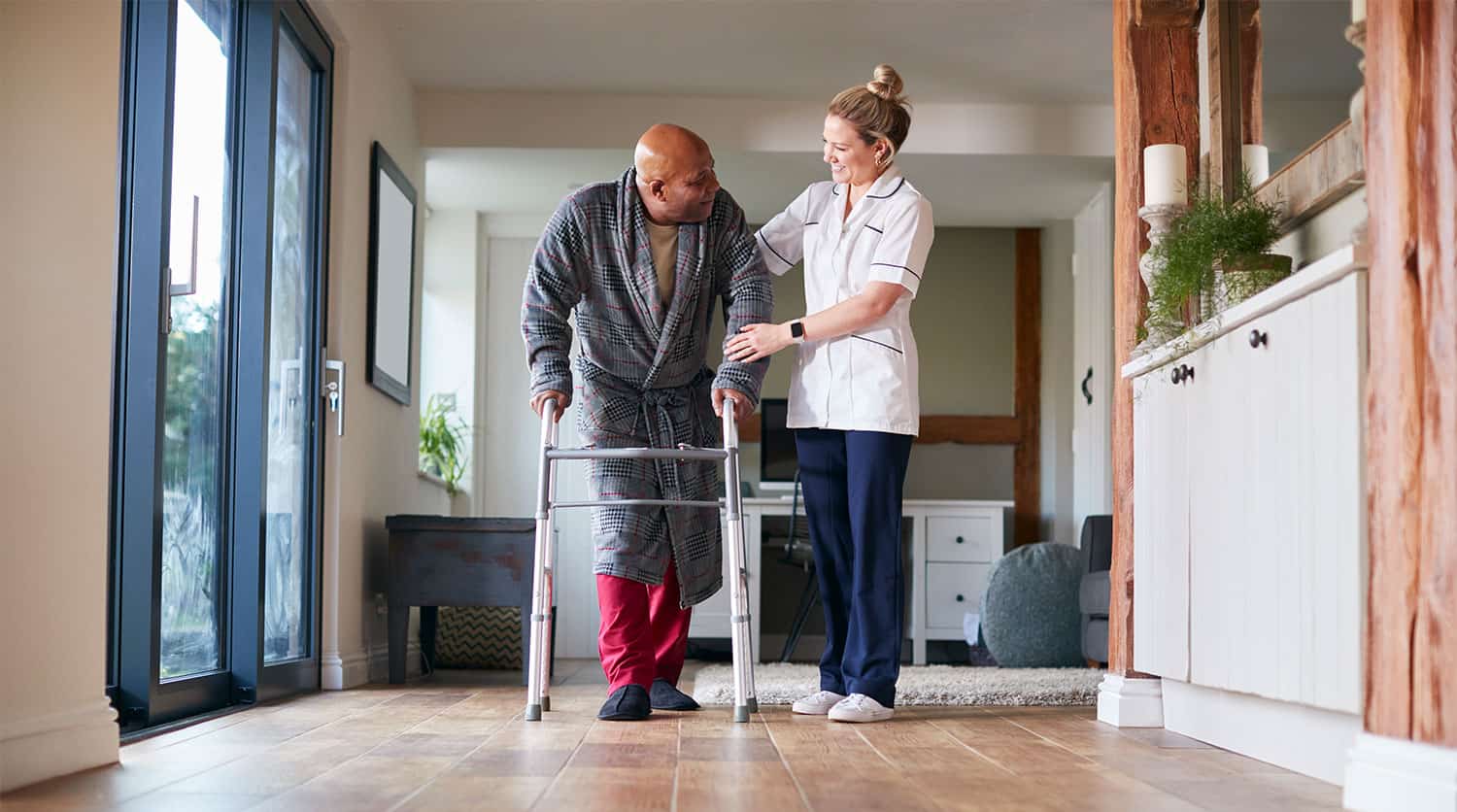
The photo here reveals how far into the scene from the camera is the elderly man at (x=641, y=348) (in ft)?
9.85

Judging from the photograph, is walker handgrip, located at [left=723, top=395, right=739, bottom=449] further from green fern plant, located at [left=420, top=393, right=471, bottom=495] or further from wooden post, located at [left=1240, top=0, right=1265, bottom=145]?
green fern plant, located at [left=420, top=393, right=471, bottom=495]

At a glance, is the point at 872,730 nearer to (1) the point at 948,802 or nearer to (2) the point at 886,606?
(2) the point at 886,606

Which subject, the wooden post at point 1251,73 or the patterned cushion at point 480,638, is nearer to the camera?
the wooden post at point 1251,73

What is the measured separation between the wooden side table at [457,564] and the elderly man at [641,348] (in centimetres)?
151

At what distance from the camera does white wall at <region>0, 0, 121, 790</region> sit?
6.79ft

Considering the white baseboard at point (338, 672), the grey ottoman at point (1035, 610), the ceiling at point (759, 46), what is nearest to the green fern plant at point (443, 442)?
the ceiling at point (759, 46)

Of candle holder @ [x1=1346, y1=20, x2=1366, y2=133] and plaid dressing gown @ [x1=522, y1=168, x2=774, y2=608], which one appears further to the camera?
plaid dressing gown @ [x1=522, y1=168, x2=774, y2=608]

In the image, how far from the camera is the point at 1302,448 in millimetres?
2182

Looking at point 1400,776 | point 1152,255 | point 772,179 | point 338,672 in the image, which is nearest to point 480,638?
point 338,672

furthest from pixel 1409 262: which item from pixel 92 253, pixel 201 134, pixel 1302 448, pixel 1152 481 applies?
pixel 201 134

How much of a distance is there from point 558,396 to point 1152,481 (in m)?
1.26

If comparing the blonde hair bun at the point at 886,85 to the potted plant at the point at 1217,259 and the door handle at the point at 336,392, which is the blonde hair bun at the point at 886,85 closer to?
the potted plant at the point at 1217,259

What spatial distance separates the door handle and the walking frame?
1445 mm

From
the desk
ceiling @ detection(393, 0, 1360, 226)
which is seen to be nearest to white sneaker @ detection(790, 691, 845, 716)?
ceiling @ detection(393, 0, 1360, 226)
